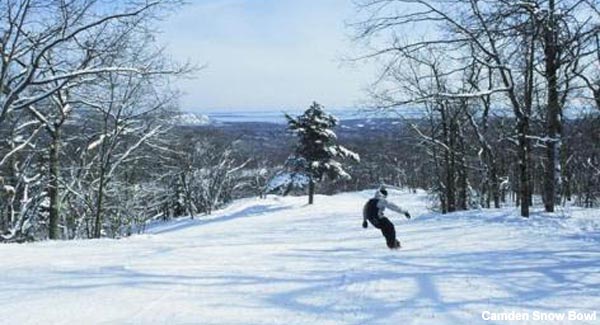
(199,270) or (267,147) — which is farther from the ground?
(267,147)

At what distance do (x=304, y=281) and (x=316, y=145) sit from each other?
3732 cm

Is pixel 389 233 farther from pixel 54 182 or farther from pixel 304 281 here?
pixel 54 182

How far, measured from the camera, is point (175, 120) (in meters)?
25.1

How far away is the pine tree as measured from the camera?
1746 inches

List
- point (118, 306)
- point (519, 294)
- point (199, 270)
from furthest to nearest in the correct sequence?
point (199, 270), point (519, 294), point (118, 306)

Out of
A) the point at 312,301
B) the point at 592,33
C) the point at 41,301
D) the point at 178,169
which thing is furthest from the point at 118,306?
the point at 178,169

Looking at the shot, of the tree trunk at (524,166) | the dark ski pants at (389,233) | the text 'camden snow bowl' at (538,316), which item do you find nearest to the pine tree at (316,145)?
the tree trunk at (524,166)

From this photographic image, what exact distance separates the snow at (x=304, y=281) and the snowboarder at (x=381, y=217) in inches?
17.6

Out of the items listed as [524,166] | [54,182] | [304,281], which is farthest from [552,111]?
[54,182]

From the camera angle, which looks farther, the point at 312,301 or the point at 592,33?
the point at 592,33

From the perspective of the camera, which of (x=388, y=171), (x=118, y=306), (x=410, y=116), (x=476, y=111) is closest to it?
(x=118, y=306)

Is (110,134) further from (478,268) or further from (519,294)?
(519,294)

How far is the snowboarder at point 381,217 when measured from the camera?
10.9 metres

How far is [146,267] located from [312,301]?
10.3ft
